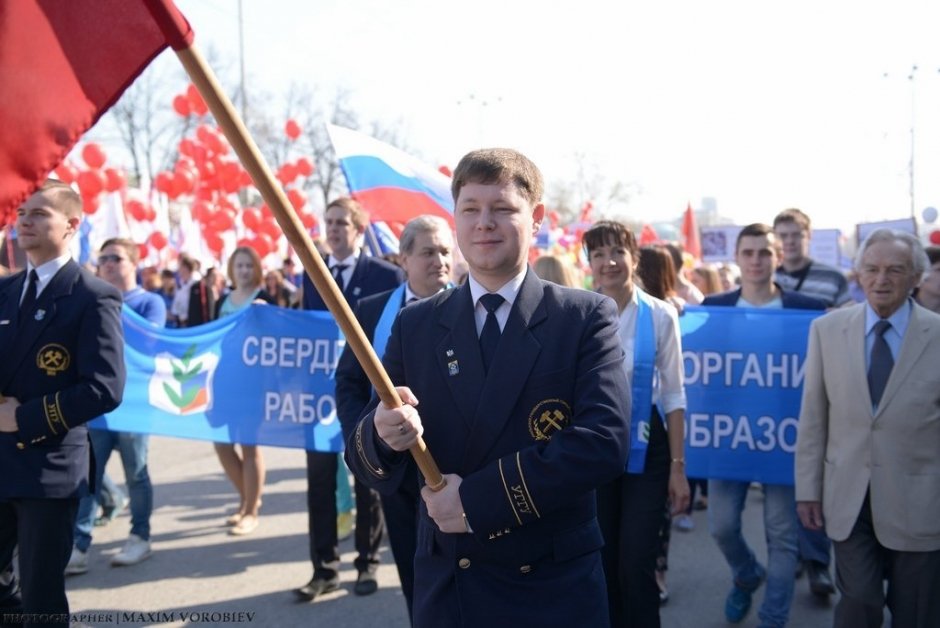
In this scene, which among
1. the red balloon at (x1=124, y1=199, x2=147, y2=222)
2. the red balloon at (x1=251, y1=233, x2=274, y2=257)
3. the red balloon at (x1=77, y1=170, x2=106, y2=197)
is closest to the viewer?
the red balloon at (x1=77, y1=170, x2=106, y2=197)

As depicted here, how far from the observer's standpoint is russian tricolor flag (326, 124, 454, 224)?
7.12m

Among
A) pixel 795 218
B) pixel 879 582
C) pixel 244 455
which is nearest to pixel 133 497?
pixel 244 455

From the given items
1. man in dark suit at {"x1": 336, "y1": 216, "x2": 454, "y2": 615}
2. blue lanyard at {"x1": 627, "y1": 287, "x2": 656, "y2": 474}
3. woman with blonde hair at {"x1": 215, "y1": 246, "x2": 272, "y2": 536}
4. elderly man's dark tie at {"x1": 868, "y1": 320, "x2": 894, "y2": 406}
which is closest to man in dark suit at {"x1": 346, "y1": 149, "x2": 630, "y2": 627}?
man in dark suit at {"x1": 336, "y1": 216, "x2": 454, "y2": 615}

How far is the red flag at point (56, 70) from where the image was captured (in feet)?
6.55

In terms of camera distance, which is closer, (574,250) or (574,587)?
(574,587)

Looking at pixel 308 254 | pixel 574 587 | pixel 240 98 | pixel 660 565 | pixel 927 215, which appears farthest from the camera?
pixel 240 98

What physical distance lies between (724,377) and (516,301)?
348 cm

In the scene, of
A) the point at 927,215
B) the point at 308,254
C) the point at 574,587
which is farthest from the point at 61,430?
the point at 927,215

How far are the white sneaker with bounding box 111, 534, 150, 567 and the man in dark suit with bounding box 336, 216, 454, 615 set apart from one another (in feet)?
8.41

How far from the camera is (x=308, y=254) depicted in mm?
1914

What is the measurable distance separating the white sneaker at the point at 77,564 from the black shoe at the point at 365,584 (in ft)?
6.43

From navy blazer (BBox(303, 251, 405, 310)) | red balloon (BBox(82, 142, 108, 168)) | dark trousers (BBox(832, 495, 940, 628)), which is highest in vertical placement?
red balloon (BBox(82, 142, 108, 168))

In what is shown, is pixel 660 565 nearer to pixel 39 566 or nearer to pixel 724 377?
pixel 724 377

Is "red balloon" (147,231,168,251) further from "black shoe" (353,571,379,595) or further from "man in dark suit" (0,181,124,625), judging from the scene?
"man in dark suit" (0,181,124,625)
